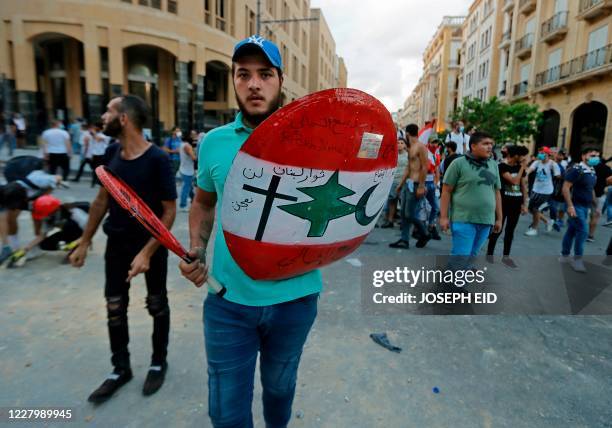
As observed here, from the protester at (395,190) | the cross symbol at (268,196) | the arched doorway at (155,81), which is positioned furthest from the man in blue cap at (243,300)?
the arched doorway at (155,81)

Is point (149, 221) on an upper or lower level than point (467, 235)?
upper

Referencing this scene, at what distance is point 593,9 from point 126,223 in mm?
29230

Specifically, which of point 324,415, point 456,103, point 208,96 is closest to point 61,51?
point 208,96

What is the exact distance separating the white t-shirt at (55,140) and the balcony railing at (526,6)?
34769mm

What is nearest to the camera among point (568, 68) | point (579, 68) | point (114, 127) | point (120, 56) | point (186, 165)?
point (114, 127)

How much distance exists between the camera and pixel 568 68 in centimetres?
2480

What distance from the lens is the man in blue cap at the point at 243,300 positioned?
1.42 m

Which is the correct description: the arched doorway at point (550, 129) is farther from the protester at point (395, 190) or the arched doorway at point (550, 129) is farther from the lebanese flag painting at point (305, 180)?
the lebanese flag painting at point (305, 180)

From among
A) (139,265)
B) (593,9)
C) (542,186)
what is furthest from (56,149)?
(593,9)

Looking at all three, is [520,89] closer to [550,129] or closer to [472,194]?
[550,129]

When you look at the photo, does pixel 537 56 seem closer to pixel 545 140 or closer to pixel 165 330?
pixel 545 140

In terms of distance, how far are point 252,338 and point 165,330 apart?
1.36 metres

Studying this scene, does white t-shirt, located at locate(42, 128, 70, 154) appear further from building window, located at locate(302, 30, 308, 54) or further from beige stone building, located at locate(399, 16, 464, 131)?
beige stone building, located at locate(399, 16, 464, 131)

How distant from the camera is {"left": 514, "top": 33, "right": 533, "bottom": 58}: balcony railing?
30.4 m
